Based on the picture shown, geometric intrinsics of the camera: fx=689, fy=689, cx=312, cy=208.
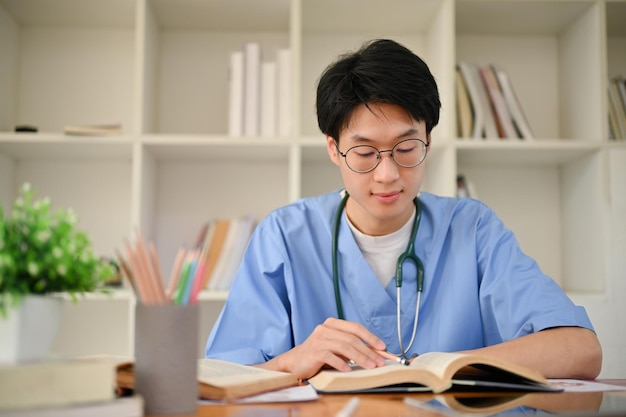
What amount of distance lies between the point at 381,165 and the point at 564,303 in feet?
1.52

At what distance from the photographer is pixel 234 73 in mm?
2420

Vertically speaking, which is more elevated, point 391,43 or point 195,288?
point 391,43

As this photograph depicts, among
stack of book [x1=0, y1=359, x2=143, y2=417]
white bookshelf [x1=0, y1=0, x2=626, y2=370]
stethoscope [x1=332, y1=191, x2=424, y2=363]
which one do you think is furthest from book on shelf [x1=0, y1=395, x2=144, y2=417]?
white bookshelf [x1=0, y1=0, x2=626, y2=370]

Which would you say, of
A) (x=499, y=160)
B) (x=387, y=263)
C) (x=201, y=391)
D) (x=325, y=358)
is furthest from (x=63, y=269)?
(x=499, y=160)

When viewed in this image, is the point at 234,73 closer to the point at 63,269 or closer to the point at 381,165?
the point at 381,165

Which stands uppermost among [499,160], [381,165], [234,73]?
[234,73]

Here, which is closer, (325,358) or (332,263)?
(325,358)

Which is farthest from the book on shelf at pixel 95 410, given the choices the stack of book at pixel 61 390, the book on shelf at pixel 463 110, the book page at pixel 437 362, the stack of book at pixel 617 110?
the stack of book at pixel 617 110

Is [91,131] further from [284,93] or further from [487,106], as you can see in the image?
[487,106]

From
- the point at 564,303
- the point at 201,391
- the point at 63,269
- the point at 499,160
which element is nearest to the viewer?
the point at 63,269

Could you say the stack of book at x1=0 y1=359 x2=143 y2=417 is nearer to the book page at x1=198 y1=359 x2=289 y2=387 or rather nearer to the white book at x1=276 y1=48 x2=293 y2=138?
the book page at x1=198 y1=359 x2=289 y2=387

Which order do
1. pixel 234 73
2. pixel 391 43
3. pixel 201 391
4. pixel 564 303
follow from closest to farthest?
pixel 201 391
pixel 564 303
pixel 391 43
pixel 234 73

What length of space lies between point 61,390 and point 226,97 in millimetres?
2104

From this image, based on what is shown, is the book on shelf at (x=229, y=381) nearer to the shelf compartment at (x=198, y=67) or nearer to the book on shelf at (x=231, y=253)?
the book on shelf at (x=231, y=253)
